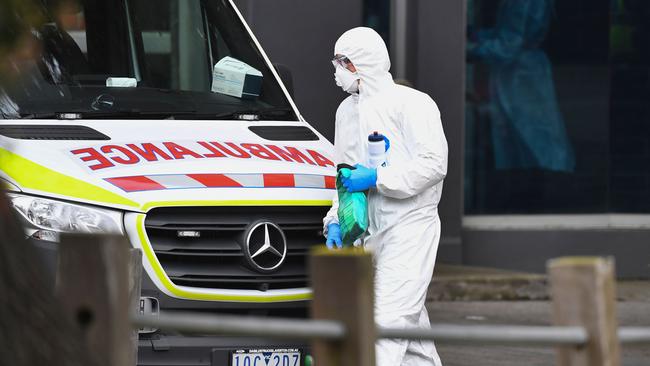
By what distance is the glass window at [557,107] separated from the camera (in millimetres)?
12602

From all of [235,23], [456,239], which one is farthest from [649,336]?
[456,239]

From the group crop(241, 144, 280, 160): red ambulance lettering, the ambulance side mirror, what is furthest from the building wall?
crop(241, 144, 280, 160): red ambulance lettering

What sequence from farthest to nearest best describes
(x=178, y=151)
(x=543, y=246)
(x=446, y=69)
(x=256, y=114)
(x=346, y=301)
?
1. (x=543, y=246)
2. (x=446, y=69)
3. (x=256, y=114)
4. (x=178, y=151)
5. (x=346, y=301)

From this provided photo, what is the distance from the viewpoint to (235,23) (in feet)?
25.3

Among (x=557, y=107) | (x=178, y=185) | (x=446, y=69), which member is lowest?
(x=178, y=185)

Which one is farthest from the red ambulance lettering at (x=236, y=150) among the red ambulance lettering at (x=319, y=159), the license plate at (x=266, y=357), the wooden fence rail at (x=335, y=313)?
the wooden fence rail at (x=335, y=313)

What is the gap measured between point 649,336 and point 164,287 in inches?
121

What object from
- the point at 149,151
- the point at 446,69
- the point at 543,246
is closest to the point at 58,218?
the point at 149,151

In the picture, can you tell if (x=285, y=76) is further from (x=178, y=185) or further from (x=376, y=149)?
(x=178, y=185)

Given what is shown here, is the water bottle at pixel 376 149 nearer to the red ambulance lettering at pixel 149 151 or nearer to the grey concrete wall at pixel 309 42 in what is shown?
the red ambulance lettering at pixel 149 151

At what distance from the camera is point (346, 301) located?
3.02 metres

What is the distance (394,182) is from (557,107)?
656 centimetres

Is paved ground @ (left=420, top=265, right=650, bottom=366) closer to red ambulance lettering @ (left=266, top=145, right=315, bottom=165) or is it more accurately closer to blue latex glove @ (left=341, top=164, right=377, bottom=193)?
red ambulance lettering @ (left=266, top=145, right=315, bottom=165)

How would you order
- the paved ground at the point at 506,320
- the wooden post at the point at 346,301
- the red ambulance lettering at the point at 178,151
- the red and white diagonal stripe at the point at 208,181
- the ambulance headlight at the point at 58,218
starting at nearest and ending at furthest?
the wooden post at the point at 346,301, the ambulance headlight at the point at 58,218, the red and white diagonal stripe at the point at 208,181, the red ambulance lettering at the point at 178,151, the paved ground at the point at 506,320
